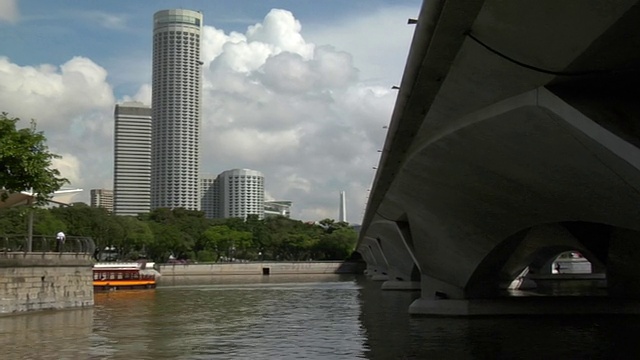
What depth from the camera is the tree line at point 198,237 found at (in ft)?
337

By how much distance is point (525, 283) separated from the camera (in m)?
64.6

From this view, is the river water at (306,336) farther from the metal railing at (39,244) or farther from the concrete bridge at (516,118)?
the concrete bridge at (516,118)

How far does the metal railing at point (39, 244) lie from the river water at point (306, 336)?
3.62 m

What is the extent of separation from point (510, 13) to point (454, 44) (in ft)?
8.30

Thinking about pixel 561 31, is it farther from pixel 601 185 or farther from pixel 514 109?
pixel 601 185

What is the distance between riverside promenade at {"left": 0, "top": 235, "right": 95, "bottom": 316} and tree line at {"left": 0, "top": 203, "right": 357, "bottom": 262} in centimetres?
5602

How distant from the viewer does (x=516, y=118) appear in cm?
1548

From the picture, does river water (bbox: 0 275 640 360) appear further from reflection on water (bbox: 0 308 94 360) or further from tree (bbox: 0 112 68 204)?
tree (bbox: 0 112 68 204)

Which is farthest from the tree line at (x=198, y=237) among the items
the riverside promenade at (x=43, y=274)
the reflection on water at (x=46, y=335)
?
the reflection on water at (x=46, y=335)

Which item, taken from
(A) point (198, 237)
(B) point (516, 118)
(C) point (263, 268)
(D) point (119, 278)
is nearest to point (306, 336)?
(B) point (516, 118)

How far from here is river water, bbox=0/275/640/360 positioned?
73.7 ft

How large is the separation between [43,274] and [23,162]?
18.9 feet

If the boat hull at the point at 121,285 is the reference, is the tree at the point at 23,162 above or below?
above

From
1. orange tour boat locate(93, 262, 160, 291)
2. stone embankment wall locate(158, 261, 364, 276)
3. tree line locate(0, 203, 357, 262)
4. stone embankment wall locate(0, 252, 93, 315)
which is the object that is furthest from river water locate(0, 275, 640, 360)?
stone embankment wall locate(158, 261, 364, 276)
